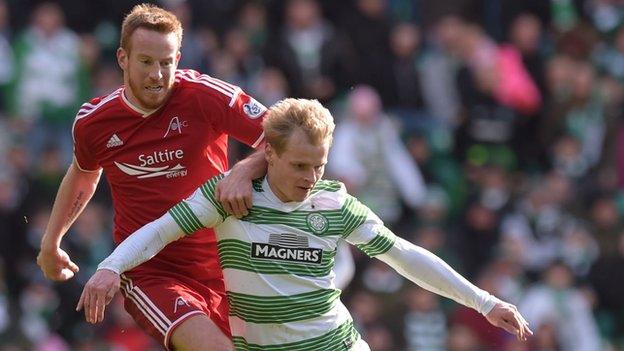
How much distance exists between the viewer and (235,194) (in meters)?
7.35

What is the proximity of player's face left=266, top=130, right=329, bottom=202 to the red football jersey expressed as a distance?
602 millimetres

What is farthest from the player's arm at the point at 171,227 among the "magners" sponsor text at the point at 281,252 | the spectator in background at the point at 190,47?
the spectator in background at the point at 190,47

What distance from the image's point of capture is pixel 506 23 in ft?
58.4

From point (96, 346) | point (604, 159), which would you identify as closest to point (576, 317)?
point (604, 159)

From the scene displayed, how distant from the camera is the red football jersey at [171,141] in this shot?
802cm

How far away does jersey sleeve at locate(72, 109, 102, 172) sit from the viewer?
809 centimetres

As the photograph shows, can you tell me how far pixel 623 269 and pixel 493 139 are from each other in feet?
6.27

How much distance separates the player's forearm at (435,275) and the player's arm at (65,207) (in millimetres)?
1745

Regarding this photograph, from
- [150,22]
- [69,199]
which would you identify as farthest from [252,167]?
[69,199]

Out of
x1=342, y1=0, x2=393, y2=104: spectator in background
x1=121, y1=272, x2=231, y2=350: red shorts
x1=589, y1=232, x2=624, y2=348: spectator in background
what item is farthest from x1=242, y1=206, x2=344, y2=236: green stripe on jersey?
x1=589, y1=232, x2=624, y2=348: spectator in background

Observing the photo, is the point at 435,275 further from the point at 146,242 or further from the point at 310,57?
the point at 310,57

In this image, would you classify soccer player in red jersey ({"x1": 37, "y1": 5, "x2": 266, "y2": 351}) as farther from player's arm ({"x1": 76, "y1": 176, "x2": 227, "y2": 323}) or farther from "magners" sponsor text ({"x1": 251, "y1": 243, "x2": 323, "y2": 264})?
"magners" sponsor text ({"x1": 251, "y1": 243, "x2": 323, "y2": 264})

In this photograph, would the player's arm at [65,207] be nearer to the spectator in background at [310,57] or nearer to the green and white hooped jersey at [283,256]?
the green and white hooped jersey at [283,256]

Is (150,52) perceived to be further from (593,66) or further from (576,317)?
(593,66)
